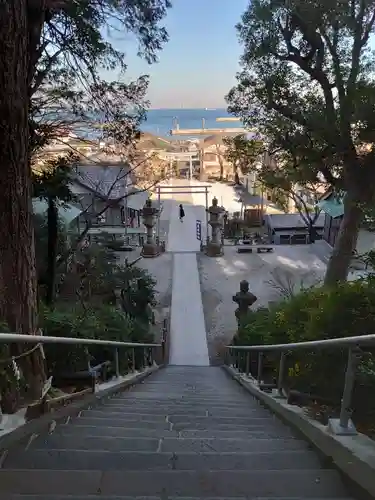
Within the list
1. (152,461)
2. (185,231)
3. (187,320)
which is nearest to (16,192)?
(152,461)

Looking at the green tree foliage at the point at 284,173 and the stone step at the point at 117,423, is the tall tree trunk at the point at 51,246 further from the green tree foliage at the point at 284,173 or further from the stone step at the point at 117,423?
the stone step at the point at 117,423

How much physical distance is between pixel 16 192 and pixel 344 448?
2.99 meters

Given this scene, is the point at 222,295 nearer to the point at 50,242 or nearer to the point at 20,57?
the point at 50,242

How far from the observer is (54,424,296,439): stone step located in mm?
2973

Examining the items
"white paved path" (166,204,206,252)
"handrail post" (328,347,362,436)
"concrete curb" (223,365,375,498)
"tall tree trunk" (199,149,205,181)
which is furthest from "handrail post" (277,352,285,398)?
"tall tree trunk" (199,149,205,181)

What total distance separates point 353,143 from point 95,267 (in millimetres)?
6049


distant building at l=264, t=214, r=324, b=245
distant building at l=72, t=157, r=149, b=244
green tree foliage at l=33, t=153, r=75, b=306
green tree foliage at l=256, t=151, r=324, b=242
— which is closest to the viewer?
green tree foliage at l=33, t=153, r=75, b=306

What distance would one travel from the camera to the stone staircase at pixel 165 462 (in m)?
1.92

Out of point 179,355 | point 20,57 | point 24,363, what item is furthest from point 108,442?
point 179,355

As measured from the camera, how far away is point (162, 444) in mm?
2746

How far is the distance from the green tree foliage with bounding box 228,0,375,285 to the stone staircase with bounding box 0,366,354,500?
5.36m

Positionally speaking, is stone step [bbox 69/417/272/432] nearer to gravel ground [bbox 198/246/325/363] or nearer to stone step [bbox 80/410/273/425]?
stone step [bbox 80/410/273/425]

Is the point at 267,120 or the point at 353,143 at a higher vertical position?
the point at 267,120

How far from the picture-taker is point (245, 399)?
5.36 meters
